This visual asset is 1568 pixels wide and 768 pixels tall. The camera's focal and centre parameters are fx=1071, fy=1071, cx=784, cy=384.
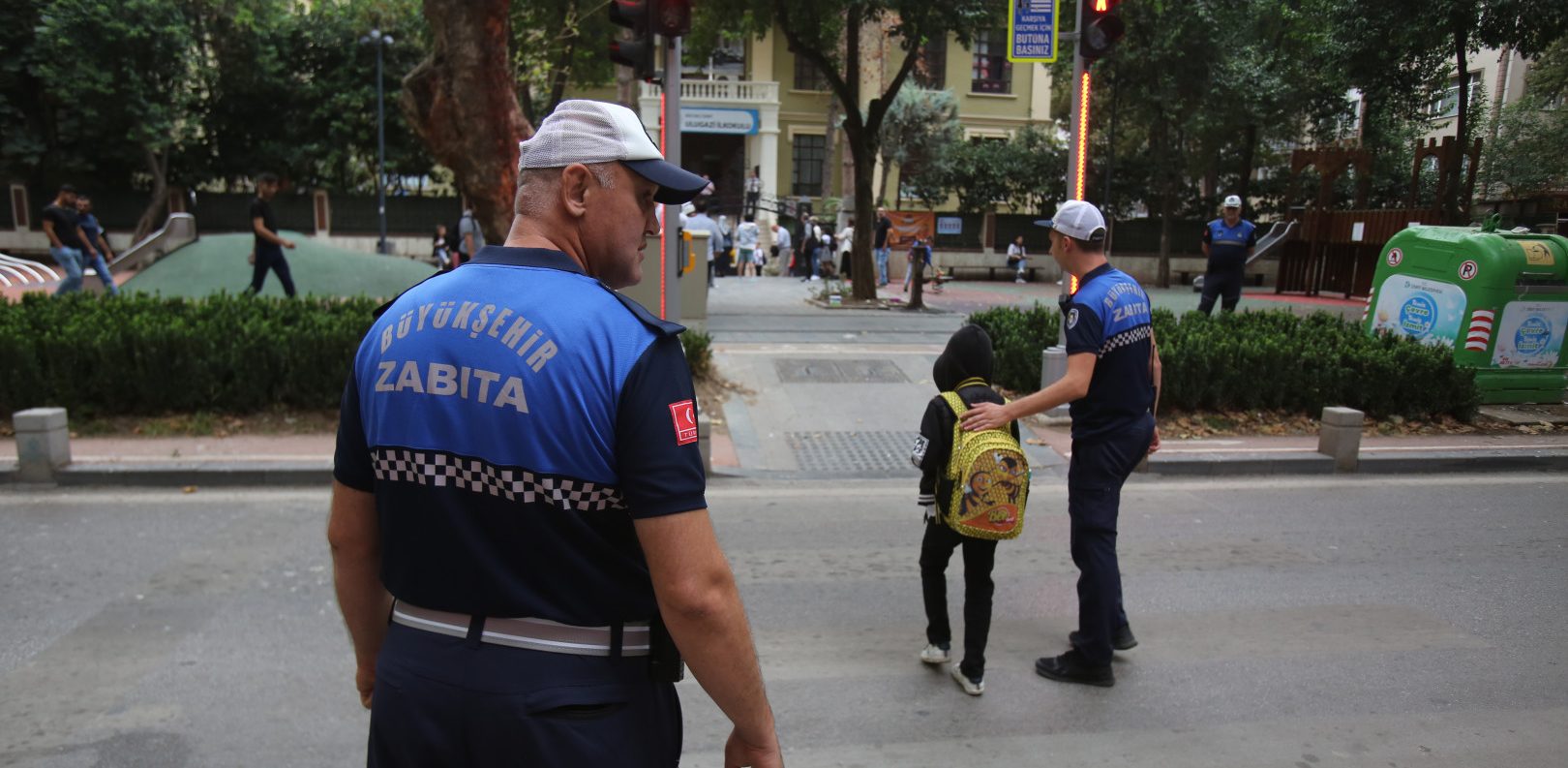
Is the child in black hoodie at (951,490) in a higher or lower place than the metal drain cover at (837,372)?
higher

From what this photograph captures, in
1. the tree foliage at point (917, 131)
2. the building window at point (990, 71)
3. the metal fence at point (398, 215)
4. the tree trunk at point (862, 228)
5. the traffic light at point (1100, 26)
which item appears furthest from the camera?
Result: the building window at point (990, 71)

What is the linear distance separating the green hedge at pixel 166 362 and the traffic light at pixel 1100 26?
21.7 feet

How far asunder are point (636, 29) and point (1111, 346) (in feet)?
17.7

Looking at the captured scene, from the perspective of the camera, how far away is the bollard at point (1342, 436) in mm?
8328

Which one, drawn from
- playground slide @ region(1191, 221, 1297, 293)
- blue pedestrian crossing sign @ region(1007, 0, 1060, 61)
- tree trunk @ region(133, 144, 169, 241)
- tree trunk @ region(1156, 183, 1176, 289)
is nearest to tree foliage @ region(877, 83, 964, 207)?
tree trunk @ region(1156, 183, 1176, 289)

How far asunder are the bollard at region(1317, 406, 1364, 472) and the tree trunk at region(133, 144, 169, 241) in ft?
97.7

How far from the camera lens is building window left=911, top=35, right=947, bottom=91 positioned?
39.4m

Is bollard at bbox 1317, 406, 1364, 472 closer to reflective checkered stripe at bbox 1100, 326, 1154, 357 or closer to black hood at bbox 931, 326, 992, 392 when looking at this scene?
reflective checkered stripe at bbox 1100, 326, 1154, 357

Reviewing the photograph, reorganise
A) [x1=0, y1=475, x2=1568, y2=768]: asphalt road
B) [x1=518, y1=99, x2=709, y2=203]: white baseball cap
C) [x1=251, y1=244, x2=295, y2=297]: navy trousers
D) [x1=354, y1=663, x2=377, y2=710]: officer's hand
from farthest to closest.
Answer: [x1=251, y1=244, x2=295, y2=297]: navy trousers, [x1=0, y1=475, x2=1568, y2=768]: asphalt road, [x1=354, y1=663, x2=377, y2=710]: officer's hand, [x1=518, y1=99, x2=709, y2=203]: white baseball cap

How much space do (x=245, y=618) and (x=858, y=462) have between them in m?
4.74

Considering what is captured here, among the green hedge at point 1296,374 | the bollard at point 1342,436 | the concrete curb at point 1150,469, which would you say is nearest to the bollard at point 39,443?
the concrete curb at point 1150,469

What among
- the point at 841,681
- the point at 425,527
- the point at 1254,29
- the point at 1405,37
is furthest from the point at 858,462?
the point at 1254,29

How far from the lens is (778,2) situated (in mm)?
17141

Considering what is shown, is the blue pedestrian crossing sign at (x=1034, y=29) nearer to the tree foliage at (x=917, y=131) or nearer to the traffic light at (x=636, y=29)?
the traffic light at (x=636, y=29)
